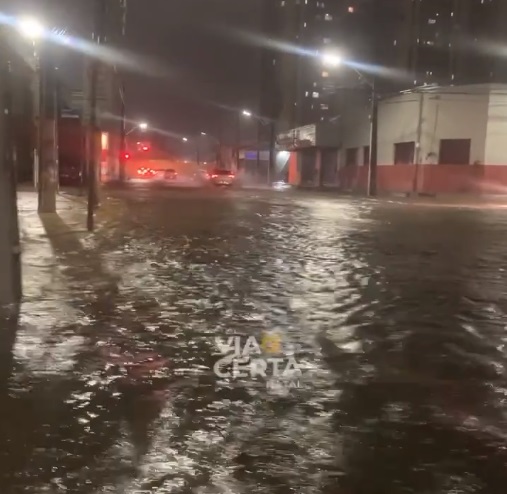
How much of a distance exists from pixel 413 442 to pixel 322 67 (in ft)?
496

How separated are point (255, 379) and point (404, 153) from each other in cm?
4649

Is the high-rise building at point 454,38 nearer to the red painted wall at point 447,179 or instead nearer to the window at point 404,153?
the window at point 404,153

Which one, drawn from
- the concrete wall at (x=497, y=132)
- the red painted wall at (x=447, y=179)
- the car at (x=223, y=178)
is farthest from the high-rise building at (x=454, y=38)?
the concrete wall at (x=497, y=132)

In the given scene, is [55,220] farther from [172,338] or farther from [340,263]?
[172,338]

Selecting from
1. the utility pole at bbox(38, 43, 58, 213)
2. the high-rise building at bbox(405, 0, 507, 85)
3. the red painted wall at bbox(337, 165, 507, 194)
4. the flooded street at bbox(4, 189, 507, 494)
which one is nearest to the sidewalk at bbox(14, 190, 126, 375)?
the flooded street at bbox(4, 189, 507, 494)

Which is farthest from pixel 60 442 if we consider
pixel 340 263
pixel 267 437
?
pixel 340 263

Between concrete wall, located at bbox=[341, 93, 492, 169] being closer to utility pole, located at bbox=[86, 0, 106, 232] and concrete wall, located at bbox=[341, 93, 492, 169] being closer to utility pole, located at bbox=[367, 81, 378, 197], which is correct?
utility pole, located at bbox=[367, 81, 378, 197]

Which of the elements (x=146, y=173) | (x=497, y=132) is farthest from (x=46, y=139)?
(x=146, y=173)

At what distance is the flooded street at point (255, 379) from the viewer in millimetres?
4582

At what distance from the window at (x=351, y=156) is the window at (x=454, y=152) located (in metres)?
12.9

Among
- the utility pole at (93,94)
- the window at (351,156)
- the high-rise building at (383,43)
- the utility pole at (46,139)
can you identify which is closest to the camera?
the utility pole at (93,94)

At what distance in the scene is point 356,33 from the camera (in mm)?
135875

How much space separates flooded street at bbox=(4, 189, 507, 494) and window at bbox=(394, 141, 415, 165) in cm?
3675

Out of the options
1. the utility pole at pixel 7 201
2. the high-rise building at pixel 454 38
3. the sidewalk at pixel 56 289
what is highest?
the high-rise building at pixel 454 38
